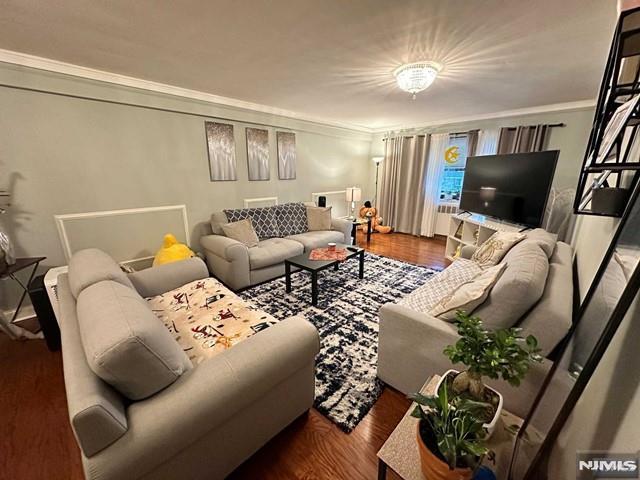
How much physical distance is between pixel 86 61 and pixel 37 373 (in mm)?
2525

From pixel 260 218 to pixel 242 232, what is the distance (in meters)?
0.47

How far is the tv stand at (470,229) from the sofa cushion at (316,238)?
175cm

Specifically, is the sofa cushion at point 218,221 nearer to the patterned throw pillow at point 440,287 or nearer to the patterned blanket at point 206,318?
the patterned blanket at point 206,318

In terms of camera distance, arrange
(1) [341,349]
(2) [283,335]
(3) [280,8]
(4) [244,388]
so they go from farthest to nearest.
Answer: (1) [341,349], (3) [280,8], (2) [283,335], (4) [244,388]

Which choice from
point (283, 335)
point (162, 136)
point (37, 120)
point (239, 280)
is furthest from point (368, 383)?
point (37, 120)

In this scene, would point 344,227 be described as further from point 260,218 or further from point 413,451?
point 413,451

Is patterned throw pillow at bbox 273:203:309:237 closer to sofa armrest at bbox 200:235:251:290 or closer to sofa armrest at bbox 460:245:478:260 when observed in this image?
sofa armrest at bbox 200:235:251:290

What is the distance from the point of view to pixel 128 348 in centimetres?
79

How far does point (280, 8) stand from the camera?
1.42 meters

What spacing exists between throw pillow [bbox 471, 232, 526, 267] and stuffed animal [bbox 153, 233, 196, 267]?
2.97 metres

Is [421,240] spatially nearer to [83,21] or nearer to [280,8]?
[280,8]

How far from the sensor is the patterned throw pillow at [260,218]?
333 cm

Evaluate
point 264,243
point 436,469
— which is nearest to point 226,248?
point 264,243

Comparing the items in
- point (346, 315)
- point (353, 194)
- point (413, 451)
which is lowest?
point (346, 315)
